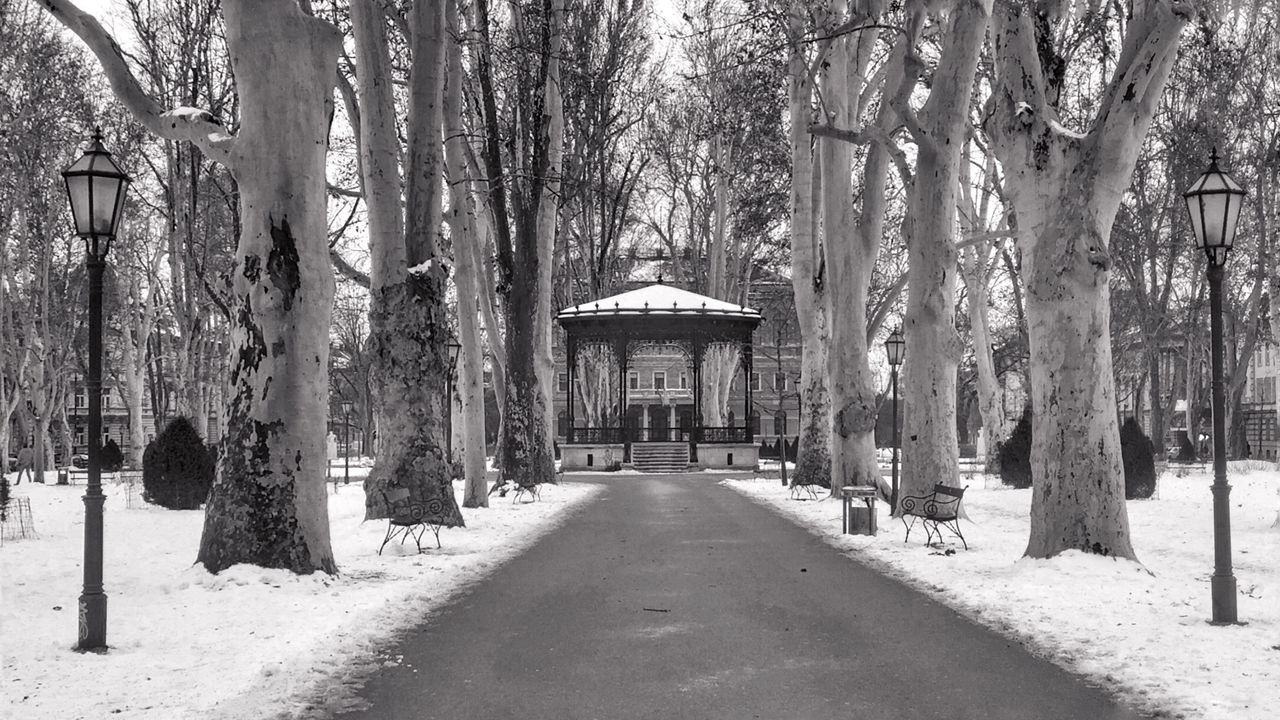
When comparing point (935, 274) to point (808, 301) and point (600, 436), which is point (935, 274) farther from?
point (600, 436)

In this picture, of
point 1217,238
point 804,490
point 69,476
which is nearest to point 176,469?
point 804,490

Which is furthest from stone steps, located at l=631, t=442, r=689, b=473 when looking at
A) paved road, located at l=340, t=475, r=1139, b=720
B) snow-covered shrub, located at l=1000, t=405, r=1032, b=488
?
paved road, located at l=340, t=475, r=1139, b=720

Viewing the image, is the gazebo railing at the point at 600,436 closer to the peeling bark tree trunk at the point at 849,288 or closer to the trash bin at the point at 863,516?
the peeling bark tree trunk at the point at 849,288

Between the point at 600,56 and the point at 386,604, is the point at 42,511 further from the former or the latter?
the point at 600,56

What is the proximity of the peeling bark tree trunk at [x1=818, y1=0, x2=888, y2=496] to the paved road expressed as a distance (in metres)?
7.94

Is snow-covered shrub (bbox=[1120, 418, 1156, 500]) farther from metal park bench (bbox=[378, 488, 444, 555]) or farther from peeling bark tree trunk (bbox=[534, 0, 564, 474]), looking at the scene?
metal park bench (bbox=[378, 488, 444, 555])

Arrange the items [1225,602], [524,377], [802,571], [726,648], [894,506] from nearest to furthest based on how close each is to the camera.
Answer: [726,648] → [1225,602] → [802,571] → [894,506] → [524,377]

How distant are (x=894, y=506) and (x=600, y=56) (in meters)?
17.0

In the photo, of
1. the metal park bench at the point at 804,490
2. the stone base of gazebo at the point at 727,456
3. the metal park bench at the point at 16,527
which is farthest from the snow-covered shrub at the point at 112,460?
the metal park bench at the point at 804,490

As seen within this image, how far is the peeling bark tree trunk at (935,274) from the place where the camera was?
14.7 meters

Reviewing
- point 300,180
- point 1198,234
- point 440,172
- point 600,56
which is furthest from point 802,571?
point 600,56

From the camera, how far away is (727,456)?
41.5 m

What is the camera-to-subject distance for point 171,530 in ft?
50.9

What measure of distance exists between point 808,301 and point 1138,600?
1619 cm
